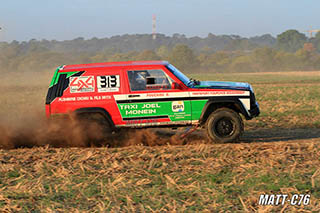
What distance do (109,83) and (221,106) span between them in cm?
263

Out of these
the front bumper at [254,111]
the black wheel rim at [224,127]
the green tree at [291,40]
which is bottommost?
the black wheel rim at [224,127]

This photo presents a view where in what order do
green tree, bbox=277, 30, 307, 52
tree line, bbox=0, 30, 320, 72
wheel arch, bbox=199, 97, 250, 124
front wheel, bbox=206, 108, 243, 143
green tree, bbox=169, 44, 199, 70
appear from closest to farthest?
1. wheel arch, bbox=199, 97, 250, 124
2. front wheel, bbox=206, 108, 243, 143
3. tree line, bbox=0, 30, 320, 72
4. green tree, bbox=169, 44, 199, 70
5. green tree, bbox=277, 30, 307, 52

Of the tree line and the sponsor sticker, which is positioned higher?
the tree line

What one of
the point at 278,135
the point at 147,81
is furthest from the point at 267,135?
the point at 147,81

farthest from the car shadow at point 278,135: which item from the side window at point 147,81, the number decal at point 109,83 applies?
the number decal at point 109,83

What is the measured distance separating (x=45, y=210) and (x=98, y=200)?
72 centimetres

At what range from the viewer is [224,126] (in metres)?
9.49

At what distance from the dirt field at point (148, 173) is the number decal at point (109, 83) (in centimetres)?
126

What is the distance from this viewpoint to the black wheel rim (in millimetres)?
9453

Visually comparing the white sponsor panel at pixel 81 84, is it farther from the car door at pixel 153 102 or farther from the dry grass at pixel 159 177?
the dry grass at pixel 159 177

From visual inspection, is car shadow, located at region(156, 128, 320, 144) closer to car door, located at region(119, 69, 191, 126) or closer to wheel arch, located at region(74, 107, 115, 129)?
car door, located at region(119, 69, 191, 126)

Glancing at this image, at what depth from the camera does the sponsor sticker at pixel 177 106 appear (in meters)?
9.25

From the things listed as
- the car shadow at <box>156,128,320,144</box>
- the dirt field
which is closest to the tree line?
the car shadow at <box>156,128,320,144</box>

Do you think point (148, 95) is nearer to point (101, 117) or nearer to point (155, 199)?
point (101, 117)
